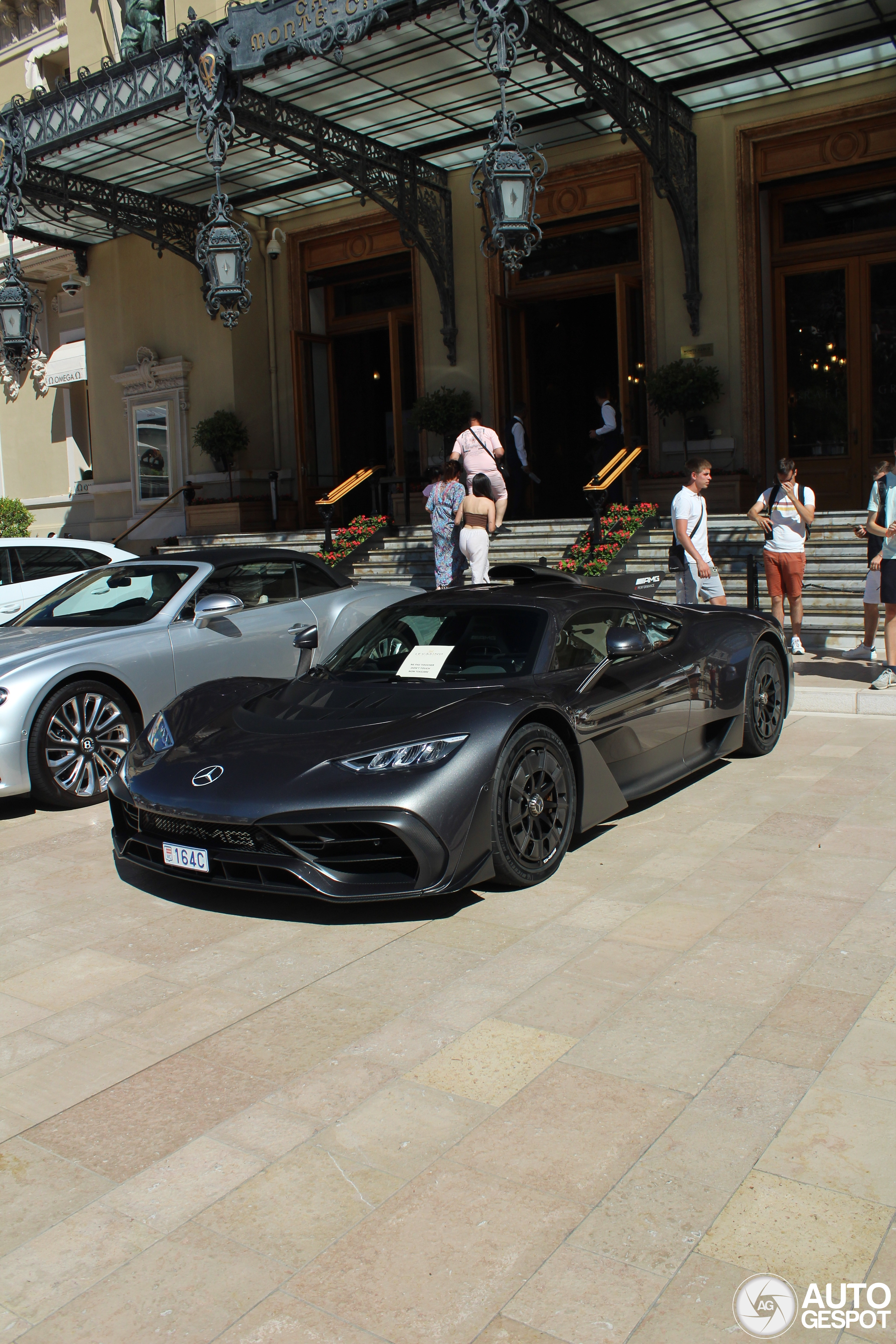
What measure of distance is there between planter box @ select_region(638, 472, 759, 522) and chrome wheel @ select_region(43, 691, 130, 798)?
9026mm

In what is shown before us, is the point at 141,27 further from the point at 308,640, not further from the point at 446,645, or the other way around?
the point at 446,645

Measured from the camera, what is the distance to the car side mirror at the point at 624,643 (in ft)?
17.3

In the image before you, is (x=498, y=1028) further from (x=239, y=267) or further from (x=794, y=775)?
(x=239, y=267)

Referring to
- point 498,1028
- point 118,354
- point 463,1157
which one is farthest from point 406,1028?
point 118,354

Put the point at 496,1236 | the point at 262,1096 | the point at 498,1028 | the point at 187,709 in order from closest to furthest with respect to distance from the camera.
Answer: the point at 496,1236 → the point at 262,1096 → the point at 498,1028 → the point at 187,709

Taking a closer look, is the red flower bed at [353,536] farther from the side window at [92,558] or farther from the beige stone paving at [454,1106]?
the beige stone paving at [454,1106]

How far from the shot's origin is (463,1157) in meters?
2.86

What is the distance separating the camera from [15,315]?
14.8 m

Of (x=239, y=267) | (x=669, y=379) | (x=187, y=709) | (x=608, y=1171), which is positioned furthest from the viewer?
(x=669, y=379)

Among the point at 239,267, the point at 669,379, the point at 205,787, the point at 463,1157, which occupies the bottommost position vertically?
the point at 463,1157

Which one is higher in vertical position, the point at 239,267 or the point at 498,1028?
the point at 239,267

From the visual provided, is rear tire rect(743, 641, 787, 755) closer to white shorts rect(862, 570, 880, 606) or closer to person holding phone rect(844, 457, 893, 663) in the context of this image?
person holding phone rect(844, 457, 893, 663)

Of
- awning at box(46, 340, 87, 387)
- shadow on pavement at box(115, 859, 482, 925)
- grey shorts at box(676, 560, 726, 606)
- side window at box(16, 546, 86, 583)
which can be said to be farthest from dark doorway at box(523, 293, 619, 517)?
shadow on pavement at box(115, 859, 482, 925)

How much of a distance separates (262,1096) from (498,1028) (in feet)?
2.53
